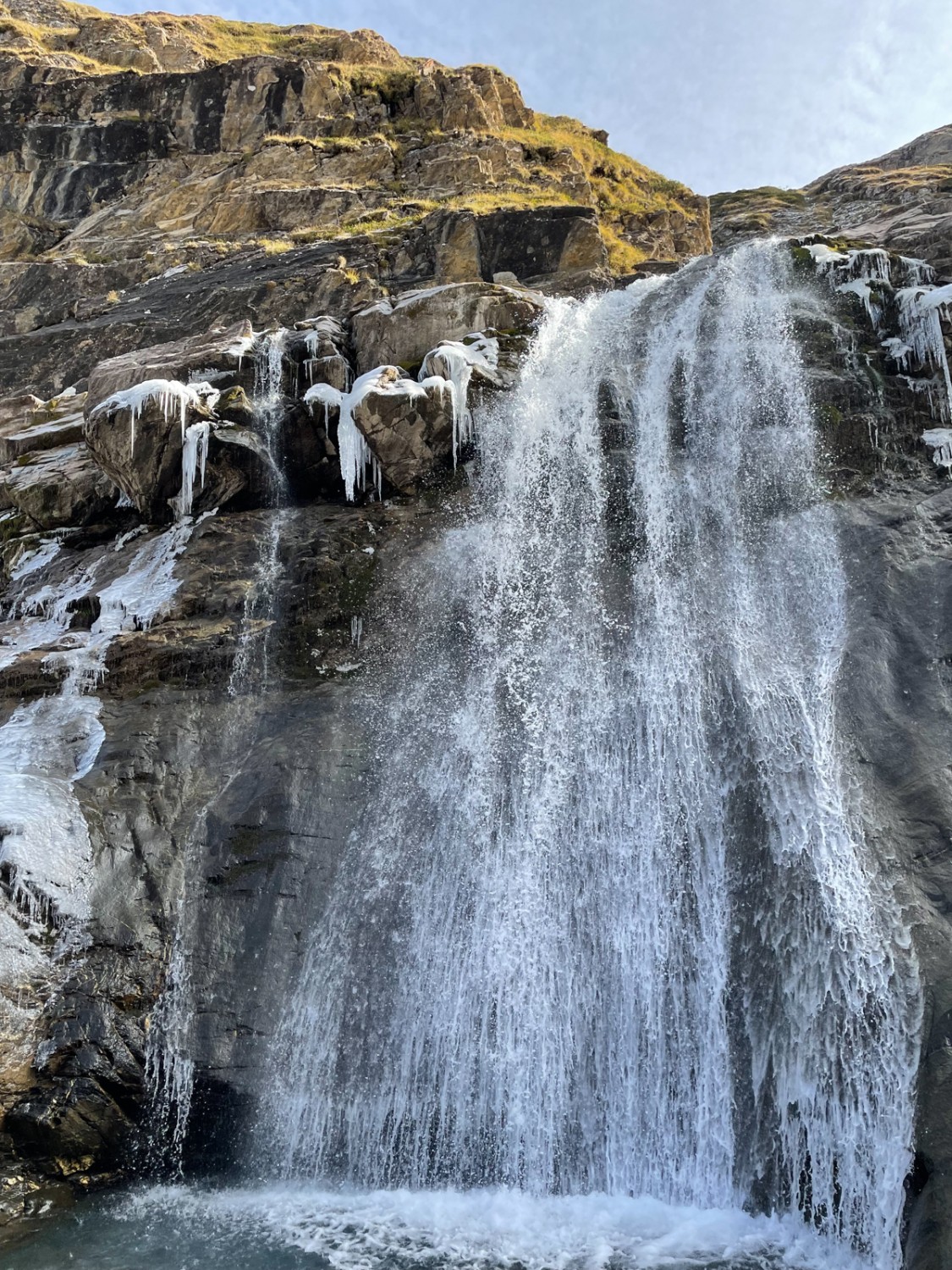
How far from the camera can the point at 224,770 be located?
14.5 m

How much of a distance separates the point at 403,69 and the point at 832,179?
19.2m

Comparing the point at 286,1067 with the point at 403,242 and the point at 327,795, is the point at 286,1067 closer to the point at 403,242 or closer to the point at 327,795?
the point at 327,795

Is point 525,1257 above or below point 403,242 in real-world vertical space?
below

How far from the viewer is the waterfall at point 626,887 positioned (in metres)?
10.5

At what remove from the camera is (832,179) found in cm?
4175

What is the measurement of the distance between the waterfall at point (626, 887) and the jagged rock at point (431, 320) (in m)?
5.36

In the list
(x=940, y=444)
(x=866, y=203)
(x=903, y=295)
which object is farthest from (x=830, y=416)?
(x=866, y=203)

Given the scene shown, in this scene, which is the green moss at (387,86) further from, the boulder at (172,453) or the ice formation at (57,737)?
the ice formation at (57,737)

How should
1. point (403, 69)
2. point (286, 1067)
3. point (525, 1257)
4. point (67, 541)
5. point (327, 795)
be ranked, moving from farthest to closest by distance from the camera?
point (403, 69) → point (67, 541) → point (327, 795) → point (286, 1067) → point (525, 1257)

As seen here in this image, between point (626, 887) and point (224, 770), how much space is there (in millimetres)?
Result: 6240

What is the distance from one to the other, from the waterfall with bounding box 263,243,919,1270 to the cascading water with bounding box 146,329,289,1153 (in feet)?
3.96

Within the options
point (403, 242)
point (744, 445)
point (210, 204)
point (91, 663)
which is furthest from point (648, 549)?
point (210, 204)

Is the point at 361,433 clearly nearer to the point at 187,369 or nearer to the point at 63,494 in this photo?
the point at 187,369

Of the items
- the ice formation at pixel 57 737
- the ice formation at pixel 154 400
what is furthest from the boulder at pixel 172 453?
the ice formation at pixel 57 737
